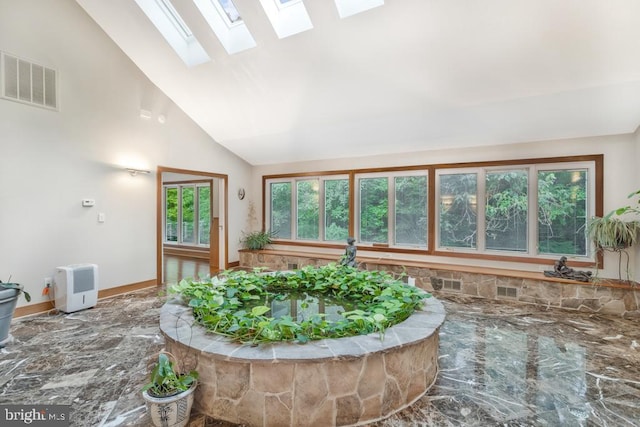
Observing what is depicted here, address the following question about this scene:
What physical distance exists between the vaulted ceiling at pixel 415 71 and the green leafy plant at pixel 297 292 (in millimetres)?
2525

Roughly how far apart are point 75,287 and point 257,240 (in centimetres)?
352

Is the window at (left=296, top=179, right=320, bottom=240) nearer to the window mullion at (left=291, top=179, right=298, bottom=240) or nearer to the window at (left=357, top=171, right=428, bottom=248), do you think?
the window mullion at (left=291, top=179, right=298, bottom=240)

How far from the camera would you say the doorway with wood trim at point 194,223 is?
22.7 feet

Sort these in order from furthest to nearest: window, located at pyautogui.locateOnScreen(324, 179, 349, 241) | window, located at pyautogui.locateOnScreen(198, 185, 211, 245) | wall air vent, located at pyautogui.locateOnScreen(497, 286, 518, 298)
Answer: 1. window, located at pyautogui.locateOnScreen(198, 185, 211, 245)
2. window, located at pyautogui.locateOnScreen(324, 179, 349, 241)
3. wall air vent, located at pyautogui.locateOnScreen(497, 286, 518, 298)

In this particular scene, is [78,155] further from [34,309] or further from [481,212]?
[481,212]

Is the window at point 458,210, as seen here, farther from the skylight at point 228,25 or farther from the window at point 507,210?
the skylight at point 228,25

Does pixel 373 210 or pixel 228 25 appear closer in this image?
pixel 228 25

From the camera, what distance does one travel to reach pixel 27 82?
387 centimetres

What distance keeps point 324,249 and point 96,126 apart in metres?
4.48

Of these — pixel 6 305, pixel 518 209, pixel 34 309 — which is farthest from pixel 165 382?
pixel 518 209

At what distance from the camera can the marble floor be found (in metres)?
2.05

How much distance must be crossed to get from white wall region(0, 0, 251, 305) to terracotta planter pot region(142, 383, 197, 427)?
338 cm

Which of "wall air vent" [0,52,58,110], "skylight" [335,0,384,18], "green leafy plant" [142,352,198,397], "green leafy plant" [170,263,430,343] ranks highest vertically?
"skylight" [335,0,384,18]

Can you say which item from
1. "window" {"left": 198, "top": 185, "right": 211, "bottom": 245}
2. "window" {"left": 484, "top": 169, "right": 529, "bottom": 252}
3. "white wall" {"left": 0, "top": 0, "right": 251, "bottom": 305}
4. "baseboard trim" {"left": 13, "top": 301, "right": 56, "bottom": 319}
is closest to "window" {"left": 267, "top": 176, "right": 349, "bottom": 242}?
"white wall" {"left": 0, "top": 0, "right": 251, "bottom": 305}
